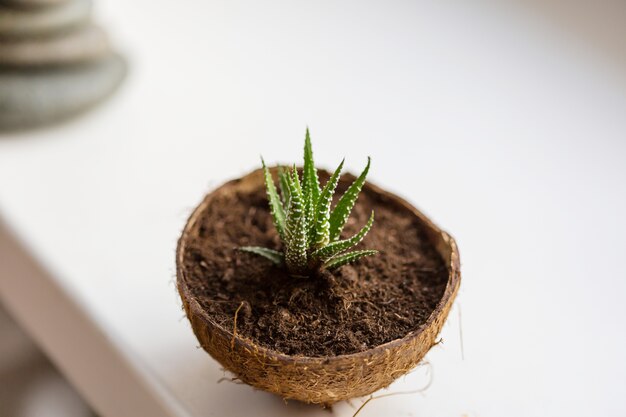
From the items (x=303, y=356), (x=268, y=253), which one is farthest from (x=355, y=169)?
(x=303, y=356)

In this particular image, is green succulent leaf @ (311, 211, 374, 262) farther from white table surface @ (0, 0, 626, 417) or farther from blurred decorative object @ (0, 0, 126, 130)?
blurred decorative object @ (0, 0, 126, 130)

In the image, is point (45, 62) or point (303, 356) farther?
point (45, 62)

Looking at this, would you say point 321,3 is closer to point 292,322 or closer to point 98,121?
point 98,121

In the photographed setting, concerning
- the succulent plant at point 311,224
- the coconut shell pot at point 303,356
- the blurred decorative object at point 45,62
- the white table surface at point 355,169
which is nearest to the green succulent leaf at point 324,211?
the succulent plant at point 311,224

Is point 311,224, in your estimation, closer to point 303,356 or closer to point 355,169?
point 303,356

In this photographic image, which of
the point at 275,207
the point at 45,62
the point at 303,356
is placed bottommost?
the point at 303,356

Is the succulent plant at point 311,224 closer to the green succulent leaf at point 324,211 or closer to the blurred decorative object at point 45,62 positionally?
the green succulent leaf at point 324,211

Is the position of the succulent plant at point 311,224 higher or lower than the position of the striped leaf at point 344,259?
higher

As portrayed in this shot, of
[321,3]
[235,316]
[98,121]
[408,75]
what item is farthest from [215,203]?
[321,3]
